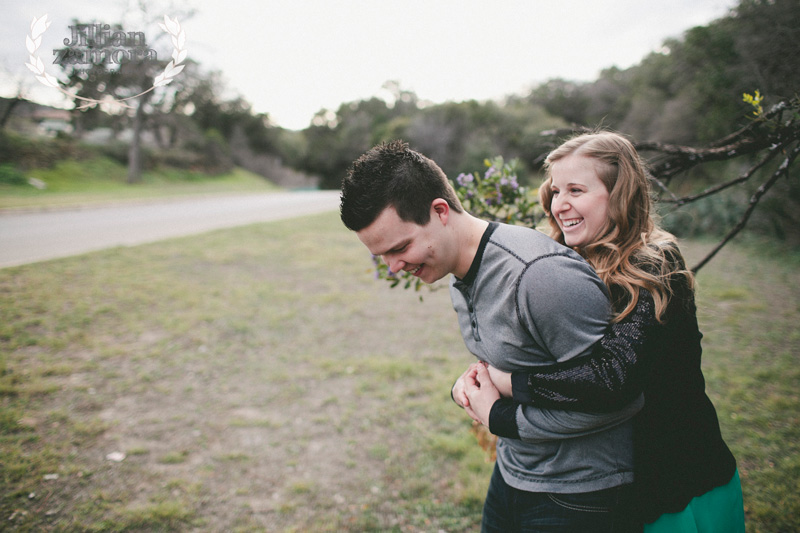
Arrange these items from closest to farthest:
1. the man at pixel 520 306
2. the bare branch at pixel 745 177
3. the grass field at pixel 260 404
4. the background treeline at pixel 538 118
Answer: the man at pixel 520 306, the bare branch at pixel 745 177, the grass field at pixel 260 404, the background treeline at pixel 538 118

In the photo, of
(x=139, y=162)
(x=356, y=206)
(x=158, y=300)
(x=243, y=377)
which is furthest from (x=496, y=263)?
(x=139, y=162)

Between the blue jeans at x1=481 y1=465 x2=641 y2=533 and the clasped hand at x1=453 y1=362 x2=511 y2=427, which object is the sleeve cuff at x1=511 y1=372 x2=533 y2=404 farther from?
the blue jeans at x1=481 y1=465 x2=641 y2=533

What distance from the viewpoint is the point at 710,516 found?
1523 millimetres

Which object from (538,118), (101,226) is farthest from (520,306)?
(538,118)

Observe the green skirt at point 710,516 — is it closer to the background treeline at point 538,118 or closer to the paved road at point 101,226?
Answer: the background treeline at point 538,118

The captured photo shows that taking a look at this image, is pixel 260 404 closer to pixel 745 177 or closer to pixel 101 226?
pixel 745 177

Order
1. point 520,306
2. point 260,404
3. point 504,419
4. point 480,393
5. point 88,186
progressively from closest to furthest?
point 520,306
point 504,419
point 480,393
point 260,404
point 88,186

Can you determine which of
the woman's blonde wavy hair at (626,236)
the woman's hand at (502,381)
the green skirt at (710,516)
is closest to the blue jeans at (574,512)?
the green skirt at (710,516)

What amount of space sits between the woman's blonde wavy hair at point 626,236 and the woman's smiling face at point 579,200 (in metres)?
0.02

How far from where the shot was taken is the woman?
1308 millimetres

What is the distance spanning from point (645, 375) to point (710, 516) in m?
0.72

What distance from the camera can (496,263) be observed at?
4.64ft

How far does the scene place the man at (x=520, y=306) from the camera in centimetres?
130

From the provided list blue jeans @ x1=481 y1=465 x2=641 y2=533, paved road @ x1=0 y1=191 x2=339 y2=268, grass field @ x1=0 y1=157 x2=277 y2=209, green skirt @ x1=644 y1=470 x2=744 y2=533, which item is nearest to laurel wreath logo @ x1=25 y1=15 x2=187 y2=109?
blue jeans @ x1=481 y1=465 x2=641 y2=533
